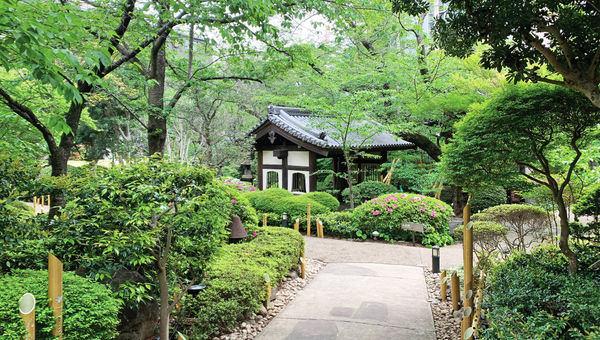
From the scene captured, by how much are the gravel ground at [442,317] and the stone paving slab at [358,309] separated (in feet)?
0.34

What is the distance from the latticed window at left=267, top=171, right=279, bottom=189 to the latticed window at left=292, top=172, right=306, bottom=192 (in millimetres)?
1193

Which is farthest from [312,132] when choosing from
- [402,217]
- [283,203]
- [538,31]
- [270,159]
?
[538,31]

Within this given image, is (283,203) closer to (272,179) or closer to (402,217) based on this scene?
(402,217)

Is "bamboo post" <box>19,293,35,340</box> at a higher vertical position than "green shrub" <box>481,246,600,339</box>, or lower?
higher

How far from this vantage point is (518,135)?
4.66m

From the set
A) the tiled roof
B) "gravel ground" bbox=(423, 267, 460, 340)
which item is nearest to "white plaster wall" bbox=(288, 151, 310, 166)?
the tiled roof

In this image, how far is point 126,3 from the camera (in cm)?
562

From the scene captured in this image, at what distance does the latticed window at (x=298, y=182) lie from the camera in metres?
16.7

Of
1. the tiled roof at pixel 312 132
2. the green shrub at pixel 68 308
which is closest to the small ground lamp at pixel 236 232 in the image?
the green shrub at pixel 68 308

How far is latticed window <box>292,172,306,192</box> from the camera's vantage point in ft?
54.8

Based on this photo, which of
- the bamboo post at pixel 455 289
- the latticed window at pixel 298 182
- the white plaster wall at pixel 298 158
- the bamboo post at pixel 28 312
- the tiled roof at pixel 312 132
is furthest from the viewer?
the latticed window at pixel 298 182

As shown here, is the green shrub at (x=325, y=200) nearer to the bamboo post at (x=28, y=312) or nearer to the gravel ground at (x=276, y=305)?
the gravel ground at (x=276, y=305)

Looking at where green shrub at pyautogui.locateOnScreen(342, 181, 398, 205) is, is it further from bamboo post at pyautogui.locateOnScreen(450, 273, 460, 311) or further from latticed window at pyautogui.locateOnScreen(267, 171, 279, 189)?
bamboo post at pyautogui.locateOnScreen(450, 273, 460, 311)

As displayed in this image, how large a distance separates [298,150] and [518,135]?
12.1 metres
